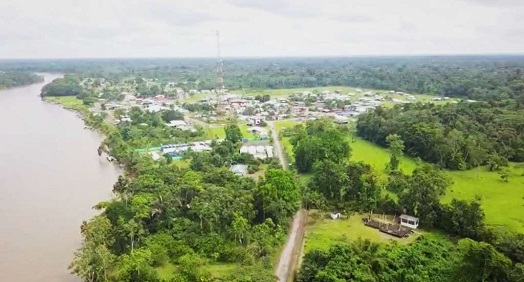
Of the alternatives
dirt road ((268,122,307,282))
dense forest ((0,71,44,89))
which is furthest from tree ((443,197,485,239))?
dense forest ((0,71,44,89))

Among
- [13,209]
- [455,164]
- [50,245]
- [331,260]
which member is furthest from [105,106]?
[331,260]

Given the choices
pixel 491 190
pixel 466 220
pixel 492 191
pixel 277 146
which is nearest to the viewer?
pixel 466 220

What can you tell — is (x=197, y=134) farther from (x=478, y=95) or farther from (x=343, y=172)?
(x=478, y=95)

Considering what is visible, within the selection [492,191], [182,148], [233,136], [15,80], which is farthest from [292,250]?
[15,80]

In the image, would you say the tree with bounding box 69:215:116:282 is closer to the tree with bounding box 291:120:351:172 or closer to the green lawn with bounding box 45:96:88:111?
the tree with bounding box 291:120:351:172

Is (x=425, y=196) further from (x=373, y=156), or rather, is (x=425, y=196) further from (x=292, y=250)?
(x=373, y=156)
